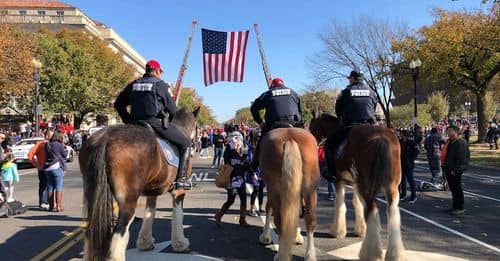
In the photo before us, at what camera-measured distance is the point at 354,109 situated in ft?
24.8

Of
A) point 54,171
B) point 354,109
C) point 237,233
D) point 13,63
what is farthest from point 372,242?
point 13,63

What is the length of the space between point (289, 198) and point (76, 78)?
48.9 metres

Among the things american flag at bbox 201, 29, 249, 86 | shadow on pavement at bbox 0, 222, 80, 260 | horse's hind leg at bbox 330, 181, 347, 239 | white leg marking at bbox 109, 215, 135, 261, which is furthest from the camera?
american flag at bbox 201, 29, 249, 86

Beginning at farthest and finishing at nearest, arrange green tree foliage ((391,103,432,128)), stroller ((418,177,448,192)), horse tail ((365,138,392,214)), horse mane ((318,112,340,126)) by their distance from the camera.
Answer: green tree foliage ((391,103,432,128)), stroller ((418,177,448,192)), horse mane ((318,112,340,126)), horse tail ((365,138,392,214))

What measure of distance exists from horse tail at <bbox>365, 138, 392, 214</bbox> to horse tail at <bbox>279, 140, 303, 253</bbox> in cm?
121

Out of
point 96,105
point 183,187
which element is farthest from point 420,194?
point 96,105

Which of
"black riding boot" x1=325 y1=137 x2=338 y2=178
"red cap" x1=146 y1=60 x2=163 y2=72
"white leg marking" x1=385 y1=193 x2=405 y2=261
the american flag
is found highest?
the american flag

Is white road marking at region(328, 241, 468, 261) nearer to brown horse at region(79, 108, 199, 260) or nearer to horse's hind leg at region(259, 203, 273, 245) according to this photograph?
horse's hind leg at region(259, 203, 273, 245)

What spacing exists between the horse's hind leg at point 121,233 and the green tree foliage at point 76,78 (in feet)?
150

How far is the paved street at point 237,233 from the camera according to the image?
6.76m

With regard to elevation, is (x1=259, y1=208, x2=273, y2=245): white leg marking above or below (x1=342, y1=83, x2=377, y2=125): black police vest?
below

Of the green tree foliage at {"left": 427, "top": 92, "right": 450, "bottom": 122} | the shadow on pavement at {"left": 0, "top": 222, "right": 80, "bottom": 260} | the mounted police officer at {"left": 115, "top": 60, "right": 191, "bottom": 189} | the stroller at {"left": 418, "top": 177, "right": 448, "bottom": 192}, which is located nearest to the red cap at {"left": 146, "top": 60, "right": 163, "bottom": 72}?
the mounted police officer at {"left": 115, "top": 60, "right": 191, "bottom": 189}

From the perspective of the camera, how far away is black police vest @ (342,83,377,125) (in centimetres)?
752

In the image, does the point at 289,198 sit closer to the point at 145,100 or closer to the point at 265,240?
the point at 265,240
